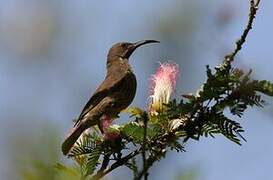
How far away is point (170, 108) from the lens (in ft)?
5.35

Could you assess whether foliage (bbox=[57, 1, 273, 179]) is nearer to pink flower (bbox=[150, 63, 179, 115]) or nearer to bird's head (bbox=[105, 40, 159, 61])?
pink flower (bbox=[150, 63, 179, 115])

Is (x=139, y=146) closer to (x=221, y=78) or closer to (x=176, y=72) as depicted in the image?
(x=221, y=78)

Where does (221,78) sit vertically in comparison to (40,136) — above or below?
above

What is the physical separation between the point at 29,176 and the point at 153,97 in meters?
1.01

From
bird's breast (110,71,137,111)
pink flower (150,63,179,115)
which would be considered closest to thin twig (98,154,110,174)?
pink flower (150,63,179,115)

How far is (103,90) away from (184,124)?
172 cm

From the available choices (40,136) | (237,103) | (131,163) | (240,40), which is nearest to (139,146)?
(131,163)

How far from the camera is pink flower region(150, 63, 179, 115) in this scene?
1905 mm

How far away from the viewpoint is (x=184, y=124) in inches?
61.4

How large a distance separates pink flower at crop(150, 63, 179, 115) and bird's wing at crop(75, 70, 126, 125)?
353mm

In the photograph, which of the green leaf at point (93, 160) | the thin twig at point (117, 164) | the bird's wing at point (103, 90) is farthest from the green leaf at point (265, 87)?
the bird's wing at point (103, 90)

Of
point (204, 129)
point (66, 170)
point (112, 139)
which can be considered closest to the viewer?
point (66, 170)

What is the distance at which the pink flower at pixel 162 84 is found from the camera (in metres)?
1.90

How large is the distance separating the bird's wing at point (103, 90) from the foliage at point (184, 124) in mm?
529
